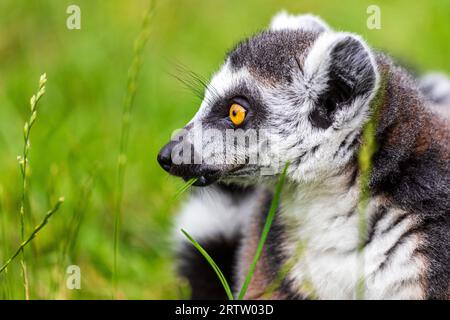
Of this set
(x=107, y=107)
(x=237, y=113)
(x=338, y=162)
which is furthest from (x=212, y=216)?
(x=107, y=107)

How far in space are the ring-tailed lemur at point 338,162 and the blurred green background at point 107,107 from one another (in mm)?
497

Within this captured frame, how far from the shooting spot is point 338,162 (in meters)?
2.93

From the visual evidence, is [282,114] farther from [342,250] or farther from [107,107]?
[107,107]

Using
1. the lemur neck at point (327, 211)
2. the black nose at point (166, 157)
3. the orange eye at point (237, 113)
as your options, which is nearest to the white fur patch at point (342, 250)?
the lemur neck at point (327, 211)

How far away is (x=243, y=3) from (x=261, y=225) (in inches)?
180

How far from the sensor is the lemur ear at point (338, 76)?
2908 millimetres

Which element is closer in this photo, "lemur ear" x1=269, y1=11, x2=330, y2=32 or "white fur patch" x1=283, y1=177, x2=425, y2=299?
"white fur patch" x1=283, y1=177, x2=425, y2=299

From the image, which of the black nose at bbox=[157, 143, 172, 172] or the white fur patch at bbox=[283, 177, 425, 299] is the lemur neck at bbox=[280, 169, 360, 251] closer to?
the white fur patch at bbox=[283, 177, 425, 299]

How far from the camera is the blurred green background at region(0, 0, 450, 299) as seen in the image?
13.0ft

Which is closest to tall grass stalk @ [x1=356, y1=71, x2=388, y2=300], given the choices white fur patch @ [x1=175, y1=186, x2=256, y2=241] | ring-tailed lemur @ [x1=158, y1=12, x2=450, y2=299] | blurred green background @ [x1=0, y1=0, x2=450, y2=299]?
ring-tailed lemur @ [x1=158, y1=12, x2=450, y2=299]

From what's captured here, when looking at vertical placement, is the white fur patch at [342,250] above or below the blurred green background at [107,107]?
below

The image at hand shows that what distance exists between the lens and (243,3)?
25.0ft

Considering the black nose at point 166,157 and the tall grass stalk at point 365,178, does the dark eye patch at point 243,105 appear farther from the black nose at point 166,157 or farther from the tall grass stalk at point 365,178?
the tall grass stalk at point 365,178

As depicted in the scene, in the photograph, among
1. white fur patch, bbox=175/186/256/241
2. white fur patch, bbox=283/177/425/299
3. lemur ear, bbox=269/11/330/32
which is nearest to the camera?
white fur patch, bbox=283/177/425/299
